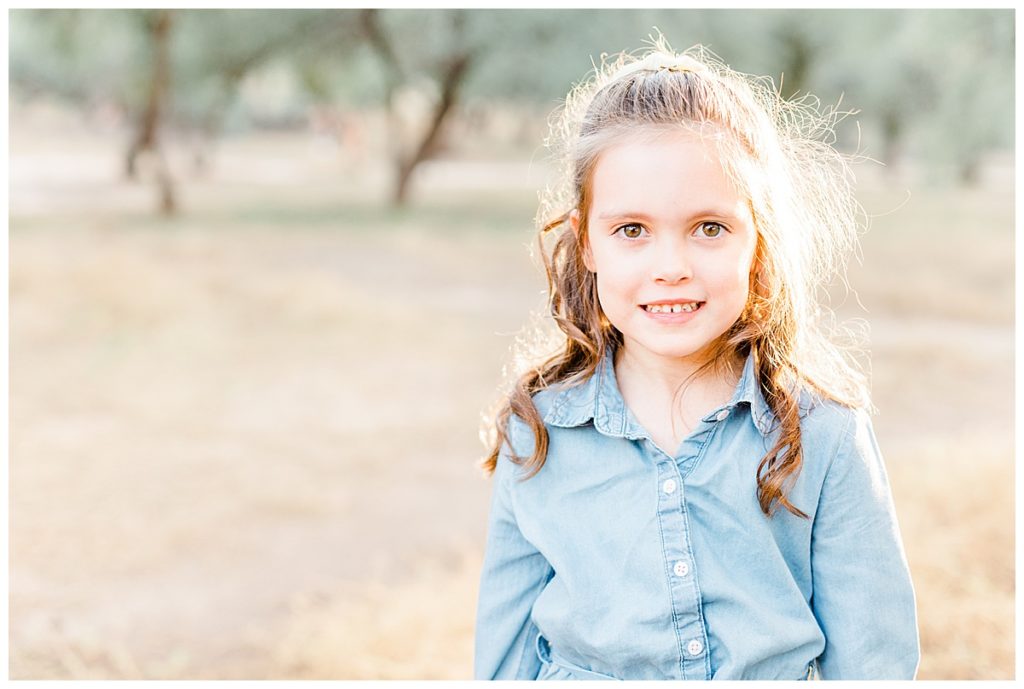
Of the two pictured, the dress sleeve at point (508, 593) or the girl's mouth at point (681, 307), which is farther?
the dress sleeve at point (508, 593)

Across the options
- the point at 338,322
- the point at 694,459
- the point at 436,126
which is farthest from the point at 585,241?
the point at 436,126

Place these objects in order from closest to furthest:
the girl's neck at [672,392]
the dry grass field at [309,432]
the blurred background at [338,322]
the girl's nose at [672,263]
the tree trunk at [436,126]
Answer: the girl's nose at [672,263], the girl's neck at [672,392], the dry grass field at [309,432], the blurred background at [338,322], the tree trunk at [436,126]

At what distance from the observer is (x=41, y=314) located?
679cm

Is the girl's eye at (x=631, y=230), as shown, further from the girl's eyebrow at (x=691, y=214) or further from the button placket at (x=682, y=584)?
the button placket at (x=682, y=584)

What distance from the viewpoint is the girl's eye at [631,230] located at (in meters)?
1.22

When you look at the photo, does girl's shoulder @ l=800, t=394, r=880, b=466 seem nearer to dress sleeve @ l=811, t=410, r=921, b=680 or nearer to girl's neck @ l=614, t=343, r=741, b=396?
dress sleeve @ l=811, t=410, r=921, b=680

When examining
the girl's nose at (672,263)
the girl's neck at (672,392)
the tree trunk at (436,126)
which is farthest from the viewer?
the tree trunk at (436,126)

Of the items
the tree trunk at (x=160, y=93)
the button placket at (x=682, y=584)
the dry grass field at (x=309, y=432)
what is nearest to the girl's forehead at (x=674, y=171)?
the button placket at (x=682, y=584)

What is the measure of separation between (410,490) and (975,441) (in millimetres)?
2275

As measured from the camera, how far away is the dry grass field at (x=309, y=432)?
2891mm

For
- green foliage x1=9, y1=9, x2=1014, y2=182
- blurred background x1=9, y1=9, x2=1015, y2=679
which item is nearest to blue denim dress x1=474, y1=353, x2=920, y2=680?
blurred background x1=9, y1=9, x2=1015, y2=679

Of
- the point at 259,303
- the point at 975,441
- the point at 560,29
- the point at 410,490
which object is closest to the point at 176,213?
the point at 259,303

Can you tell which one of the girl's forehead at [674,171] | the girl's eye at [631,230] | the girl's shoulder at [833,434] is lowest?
the girl's shoulder at [833,434]

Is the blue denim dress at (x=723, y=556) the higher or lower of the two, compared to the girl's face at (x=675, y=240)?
lower
